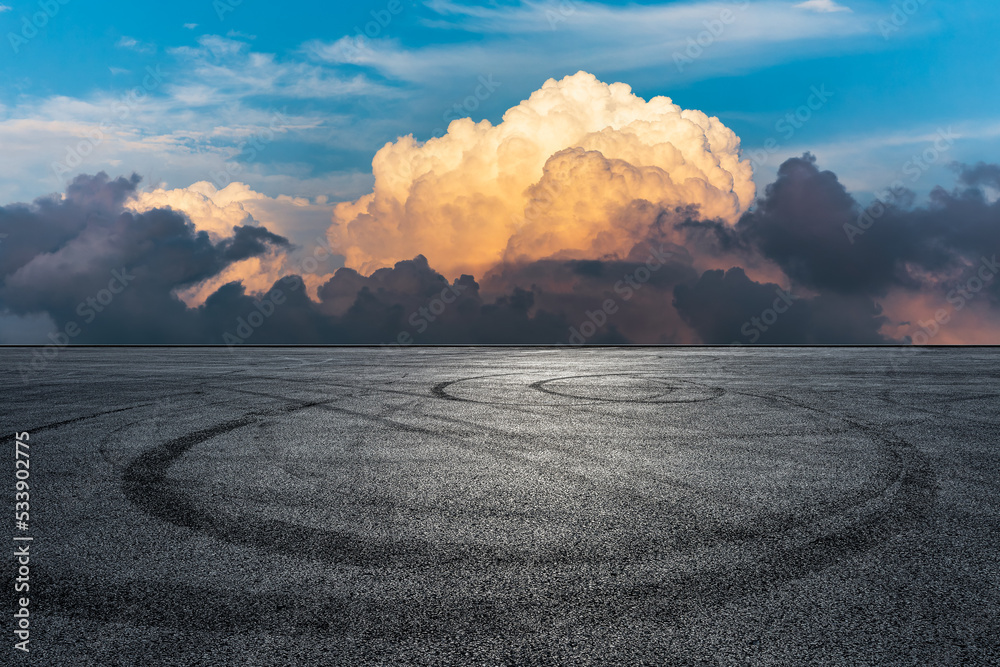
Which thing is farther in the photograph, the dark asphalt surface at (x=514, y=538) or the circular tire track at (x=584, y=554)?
the circular tire track at (x=584, y=554)

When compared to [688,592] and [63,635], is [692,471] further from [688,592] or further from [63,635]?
[63,635]

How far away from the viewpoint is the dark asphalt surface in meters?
3.43

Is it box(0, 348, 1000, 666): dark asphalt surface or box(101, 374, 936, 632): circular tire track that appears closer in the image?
box(0, 348, 1000, 666): dark asphalt surface

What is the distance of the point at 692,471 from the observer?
7.02m

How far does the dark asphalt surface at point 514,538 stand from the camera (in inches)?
135

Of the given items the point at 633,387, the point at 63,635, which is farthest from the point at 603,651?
the point at 633,387

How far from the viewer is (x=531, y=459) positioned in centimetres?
761

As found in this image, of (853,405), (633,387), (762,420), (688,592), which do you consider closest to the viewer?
(688,592)

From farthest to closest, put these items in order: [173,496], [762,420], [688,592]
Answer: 1. [762,420]
2. [173,496]
3. [688,592]

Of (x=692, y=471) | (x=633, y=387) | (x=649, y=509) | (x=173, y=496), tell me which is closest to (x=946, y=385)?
(x=633, y=387)

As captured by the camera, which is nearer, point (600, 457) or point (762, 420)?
point (600, 457)

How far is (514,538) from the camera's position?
491 centimetres

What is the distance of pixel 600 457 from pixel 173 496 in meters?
4.49

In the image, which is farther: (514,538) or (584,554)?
(514,538)
